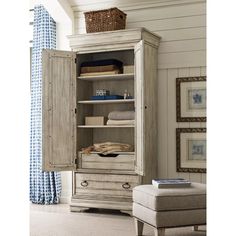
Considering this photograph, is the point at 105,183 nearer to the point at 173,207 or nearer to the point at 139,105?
the point at 139,105

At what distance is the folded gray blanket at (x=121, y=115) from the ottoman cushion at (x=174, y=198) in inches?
51.6

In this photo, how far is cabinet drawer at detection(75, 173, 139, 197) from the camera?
14.3 ft

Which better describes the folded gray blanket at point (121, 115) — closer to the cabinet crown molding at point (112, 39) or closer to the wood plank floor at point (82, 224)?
the cabinet crown molding at point (112, 39)

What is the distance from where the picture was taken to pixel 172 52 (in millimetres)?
4578

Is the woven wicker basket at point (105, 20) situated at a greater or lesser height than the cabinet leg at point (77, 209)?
greater

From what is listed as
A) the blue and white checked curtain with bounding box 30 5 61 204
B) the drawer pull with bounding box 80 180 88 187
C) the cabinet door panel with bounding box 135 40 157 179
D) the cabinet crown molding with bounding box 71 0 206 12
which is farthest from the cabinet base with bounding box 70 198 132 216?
the cabinet crown molding with bounding box 71 0 206 12

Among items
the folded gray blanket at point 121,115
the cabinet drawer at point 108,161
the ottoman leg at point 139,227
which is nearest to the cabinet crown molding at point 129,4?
the folded gray blanket at point 121,115

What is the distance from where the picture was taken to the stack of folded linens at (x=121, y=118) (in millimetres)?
4391

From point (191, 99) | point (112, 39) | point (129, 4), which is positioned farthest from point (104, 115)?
point (129, 4)
